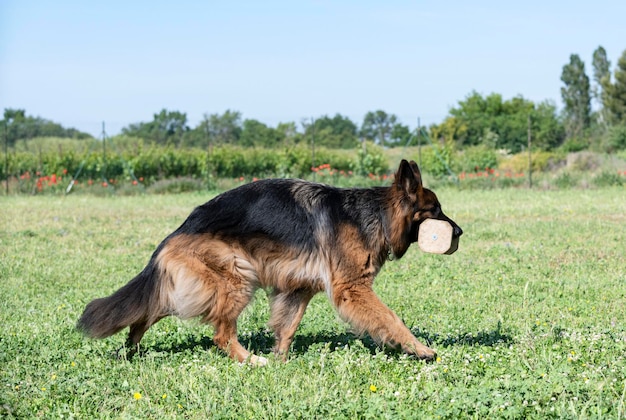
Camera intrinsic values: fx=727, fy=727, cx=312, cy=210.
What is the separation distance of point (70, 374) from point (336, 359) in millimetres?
1938

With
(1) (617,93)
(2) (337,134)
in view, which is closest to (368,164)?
(2) (337,134)

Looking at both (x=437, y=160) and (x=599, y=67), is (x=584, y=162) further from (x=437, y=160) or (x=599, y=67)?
(x=599, y=67)

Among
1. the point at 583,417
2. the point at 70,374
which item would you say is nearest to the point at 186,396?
the point at 70,374

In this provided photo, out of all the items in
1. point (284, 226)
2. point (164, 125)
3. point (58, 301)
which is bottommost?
point (58, 301)

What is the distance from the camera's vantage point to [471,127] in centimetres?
5041

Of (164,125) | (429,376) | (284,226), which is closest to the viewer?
(429,376)

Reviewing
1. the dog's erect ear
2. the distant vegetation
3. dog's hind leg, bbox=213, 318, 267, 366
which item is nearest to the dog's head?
the dog's erect ear

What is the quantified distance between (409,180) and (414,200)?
0.18 metres

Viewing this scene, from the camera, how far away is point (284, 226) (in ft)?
19.0

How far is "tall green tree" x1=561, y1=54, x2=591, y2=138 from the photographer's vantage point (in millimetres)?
64625

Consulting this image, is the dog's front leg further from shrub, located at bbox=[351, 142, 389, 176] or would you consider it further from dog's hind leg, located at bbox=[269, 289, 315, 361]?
shrub, located at bbox=[351, 142, 389, 176]

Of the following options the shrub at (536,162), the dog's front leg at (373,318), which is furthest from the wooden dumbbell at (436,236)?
the shrub at (536,162)

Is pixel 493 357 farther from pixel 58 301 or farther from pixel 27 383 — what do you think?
pixel 58 301

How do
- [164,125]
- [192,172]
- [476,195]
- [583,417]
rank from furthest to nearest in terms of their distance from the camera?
[164,125], [192,172], [476,195], [583,417]
